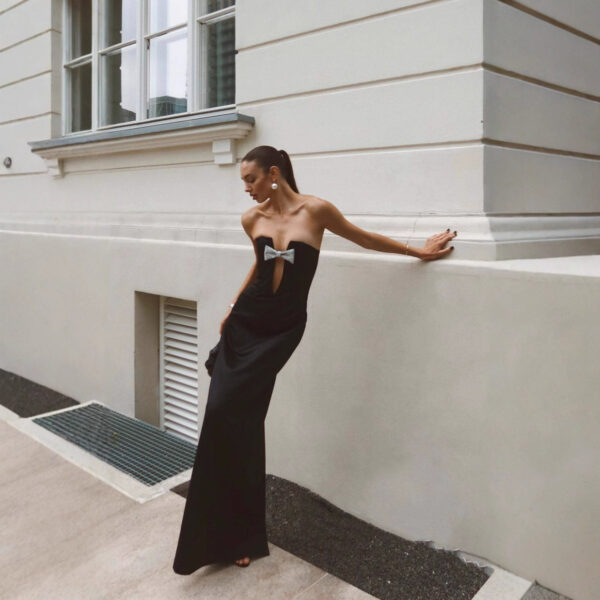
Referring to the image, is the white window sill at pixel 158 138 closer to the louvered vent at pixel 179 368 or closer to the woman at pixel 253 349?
the louvered vent at pixel 179 368

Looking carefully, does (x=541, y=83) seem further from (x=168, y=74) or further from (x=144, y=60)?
(x=144, y=60)

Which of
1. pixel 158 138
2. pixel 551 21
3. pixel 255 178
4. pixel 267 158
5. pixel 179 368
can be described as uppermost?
pixel 551 21

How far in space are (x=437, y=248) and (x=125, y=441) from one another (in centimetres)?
318

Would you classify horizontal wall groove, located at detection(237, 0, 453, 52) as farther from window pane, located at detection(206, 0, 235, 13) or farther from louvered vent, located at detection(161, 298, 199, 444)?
louvered vent, located at detection(161, 298, 199, 444)

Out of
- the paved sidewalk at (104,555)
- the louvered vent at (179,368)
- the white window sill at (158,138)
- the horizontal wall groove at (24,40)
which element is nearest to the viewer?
the paved sidewalk at (104,555)

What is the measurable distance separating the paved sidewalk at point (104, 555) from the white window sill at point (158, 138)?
2643mm

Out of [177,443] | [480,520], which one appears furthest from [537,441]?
[177,443]

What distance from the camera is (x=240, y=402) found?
3.11 metres

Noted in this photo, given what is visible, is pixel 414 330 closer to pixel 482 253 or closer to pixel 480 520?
pixel 482 253

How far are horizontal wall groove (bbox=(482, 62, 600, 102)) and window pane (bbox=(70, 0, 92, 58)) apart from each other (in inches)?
198

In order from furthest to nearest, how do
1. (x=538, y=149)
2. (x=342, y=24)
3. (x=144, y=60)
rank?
(x=144, y=60), (x=342, y=24), (x=538, y=149)

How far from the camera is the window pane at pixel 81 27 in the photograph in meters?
6.83

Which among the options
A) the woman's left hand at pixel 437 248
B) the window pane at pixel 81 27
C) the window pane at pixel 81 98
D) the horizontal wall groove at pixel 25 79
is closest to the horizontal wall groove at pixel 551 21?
the woman's left hand at pixel 437 248

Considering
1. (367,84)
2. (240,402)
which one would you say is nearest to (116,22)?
(367,84)
